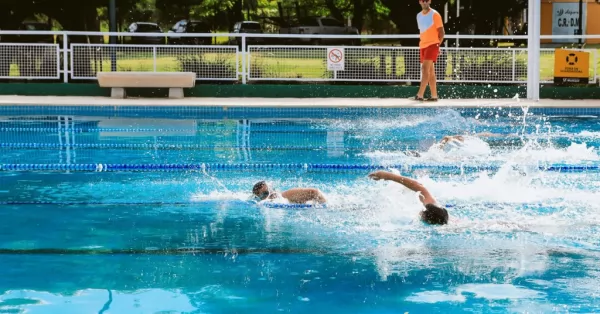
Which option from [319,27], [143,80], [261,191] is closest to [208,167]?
[261,191]

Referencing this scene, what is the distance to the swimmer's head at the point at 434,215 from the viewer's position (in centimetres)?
693

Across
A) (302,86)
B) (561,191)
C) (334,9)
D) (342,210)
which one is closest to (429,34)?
(302,86)

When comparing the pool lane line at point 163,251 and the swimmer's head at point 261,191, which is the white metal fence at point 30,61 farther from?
the pool lane line at point 163,251

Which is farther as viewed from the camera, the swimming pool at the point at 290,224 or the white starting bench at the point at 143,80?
the white starting bench at the point at 143,80

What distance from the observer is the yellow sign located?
16.6 meters

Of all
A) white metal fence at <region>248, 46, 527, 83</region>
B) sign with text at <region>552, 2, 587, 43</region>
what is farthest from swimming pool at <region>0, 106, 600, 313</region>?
sign with text at <region>552, 2, 587, 43</region>

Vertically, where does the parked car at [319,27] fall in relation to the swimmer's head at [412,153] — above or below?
above

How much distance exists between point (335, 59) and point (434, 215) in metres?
9.74

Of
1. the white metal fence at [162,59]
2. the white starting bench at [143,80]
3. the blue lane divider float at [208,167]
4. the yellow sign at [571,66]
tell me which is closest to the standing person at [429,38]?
the yellow sign at [571,66]

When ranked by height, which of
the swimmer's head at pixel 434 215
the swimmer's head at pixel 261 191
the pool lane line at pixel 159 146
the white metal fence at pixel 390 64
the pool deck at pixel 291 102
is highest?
the white metal fence at pixel 390 64

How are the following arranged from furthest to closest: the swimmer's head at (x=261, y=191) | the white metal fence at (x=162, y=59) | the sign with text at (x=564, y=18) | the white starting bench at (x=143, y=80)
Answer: the sign with text at (x=564, y=18) → the white metal fence at (x=162, y=59) → the white starting bench at (x=143, y=80) → the swimmer's head at (x=261, y=191)

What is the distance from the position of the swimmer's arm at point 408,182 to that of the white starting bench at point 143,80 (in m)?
9.47

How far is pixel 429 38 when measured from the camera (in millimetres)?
14906

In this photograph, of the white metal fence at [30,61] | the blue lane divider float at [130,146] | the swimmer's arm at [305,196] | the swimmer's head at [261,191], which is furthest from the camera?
the white metal fence at [30,61]
